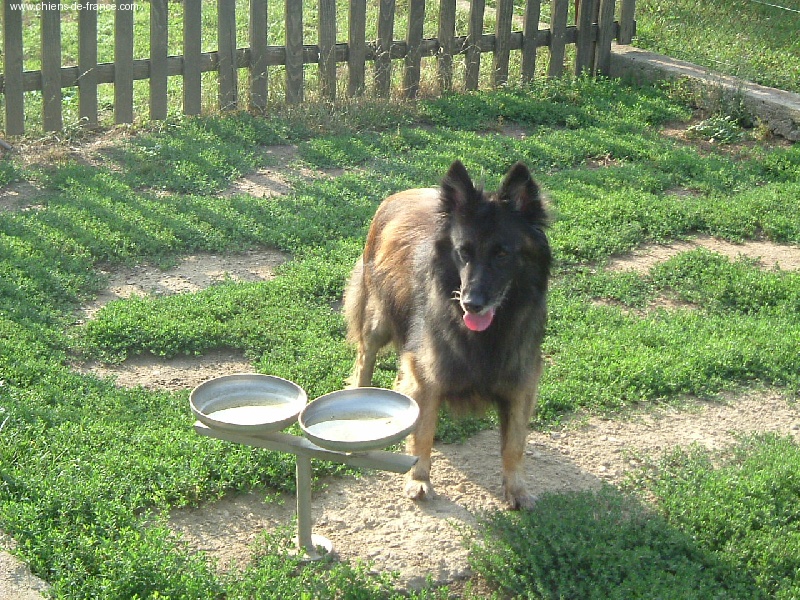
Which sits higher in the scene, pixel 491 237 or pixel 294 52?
pixel 294 52

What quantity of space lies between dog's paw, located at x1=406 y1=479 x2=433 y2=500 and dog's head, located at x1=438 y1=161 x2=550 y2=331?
2.81 feet

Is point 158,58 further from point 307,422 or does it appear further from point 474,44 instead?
point 307,422

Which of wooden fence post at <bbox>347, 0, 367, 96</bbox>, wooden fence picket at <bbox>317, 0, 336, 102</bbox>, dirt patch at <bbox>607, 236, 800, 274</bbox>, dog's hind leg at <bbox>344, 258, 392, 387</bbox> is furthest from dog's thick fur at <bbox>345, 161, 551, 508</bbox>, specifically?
wooden fence post at <bbox>347, 0, 367, 96</bbox>

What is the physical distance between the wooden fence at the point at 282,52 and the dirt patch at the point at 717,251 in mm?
3969

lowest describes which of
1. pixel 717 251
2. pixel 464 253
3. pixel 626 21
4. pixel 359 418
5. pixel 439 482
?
pixel 439 482

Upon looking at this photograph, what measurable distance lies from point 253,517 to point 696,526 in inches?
80.4

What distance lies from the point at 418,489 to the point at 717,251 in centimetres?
395

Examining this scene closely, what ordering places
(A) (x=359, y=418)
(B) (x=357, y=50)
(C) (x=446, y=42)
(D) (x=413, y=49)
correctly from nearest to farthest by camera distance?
(A) (x=359, y=418) → (B) (x=357, y=50) → (D) (x=413, y=49) → (C) (x=446, y=42)

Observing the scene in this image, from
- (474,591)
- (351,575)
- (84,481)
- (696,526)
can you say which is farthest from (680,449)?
(84,481)

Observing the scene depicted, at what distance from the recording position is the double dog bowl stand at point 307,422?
387 cm

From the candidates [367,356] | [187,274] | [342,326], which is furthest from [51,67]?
[367,356]

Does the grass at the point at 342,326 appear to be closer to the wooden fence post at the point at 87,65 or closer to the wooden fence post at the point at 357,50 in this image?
the wooden fence post at the point at 357,50

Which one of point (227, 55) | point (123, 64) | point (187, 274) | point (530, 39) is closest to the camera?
point (187, 274)

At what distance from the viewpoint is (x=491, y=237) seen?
4.39m
